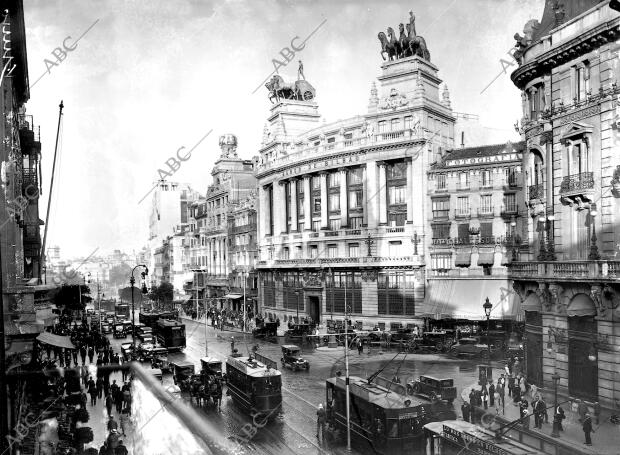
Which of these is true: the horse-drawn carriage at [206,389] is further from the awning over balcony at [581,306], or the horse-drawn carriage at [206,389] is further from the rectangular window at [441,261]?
the rectangular window at [441,261]

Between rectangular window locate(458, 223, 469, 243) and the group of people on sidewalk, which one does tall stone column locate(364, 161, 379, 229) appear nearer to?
rectangular window locate(458, 223, 469, 243)

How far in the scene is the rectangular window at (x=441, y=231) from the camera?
190 feet

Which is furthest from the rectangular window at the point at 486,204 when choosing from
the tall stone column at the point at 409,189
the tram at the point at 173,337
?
the tram at the point at 173,337

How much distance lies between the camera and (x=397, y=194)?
6259 centimetres

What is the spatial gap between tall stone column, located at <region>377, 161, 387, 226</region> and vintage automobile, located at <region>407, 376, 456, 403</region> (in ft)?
112

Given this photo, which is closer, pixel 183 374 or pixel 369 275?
pixel 183 374

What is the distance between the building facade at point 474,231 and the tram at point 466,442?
107 feet

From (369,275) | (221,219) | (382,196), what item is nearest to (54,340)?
(369,275)

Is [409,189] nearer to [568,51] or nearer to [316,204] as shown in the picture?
[316,204]

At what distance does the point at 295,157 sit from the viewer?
74.1 metres

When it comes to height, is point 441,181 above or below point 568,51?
below

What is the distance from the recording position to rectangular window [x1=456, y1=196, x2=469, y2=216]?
2242 inches

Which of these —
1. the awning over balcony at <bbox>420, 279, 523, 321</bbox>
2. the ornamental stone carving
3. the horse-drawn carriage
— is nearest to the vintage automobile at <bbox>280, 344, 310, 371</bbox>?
the horse-drawn carriage

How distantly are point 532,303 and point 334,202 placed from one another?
38.1m
